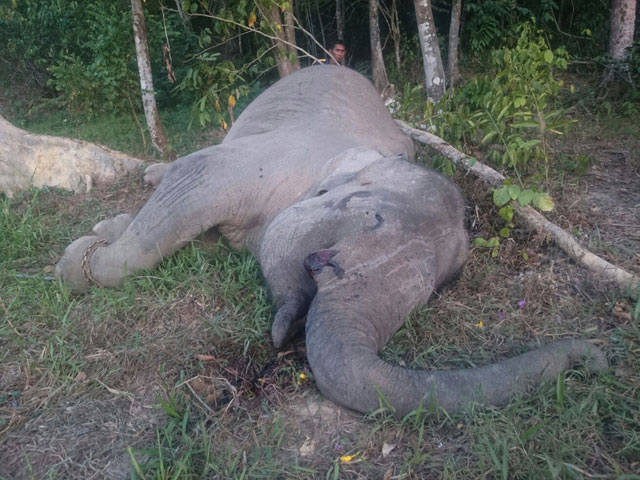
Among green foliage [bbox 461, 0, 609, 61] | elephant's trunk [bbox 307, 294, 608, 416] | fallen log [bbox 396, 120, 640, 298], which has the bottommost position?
green foliage [bbox 461, 0, 609, 61]

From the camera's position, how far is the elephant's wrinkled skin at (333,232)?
95.7 inches

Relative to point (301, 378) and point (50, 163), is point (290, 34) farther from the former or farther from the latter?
point (301, 378)

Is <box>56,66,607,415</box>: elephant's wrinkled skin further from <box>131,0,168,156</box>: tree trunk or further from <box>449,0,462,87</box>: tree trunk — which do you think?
<box>449,0,462,87</box>: tree trunk

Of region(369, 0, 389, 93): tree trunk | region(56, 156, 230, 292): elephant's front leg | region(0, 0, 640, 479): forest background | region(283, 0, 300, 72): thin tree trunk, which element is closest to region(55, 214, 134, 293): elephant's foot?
region(56, 156, 230, 292): elephant's front leg

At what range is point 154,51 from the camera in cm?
860

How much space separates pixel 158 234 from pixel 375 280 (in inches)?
64.3

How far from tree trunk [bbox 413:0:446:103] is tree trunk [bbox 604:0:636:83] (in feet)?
9.02

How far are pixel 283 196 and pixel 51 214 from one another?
7.37ft

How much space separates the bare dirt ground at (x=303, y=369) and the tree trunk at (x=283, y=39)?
2.85m

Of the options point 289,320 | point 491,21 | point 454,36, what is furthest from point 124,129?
point 289,320

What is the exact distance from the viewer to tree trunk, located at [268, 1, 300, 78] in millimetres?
6086

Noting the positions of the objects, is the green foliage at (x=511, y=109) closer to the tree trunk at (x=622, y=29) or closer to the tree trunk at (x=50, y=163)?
the tree trunk at (x=622, y=29)

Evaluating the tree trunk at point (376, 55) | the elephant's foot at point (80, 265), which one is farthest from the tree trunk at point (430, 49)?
the elephant's foot at point (80, 265)

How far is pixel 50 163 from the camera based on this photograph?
5516mm
